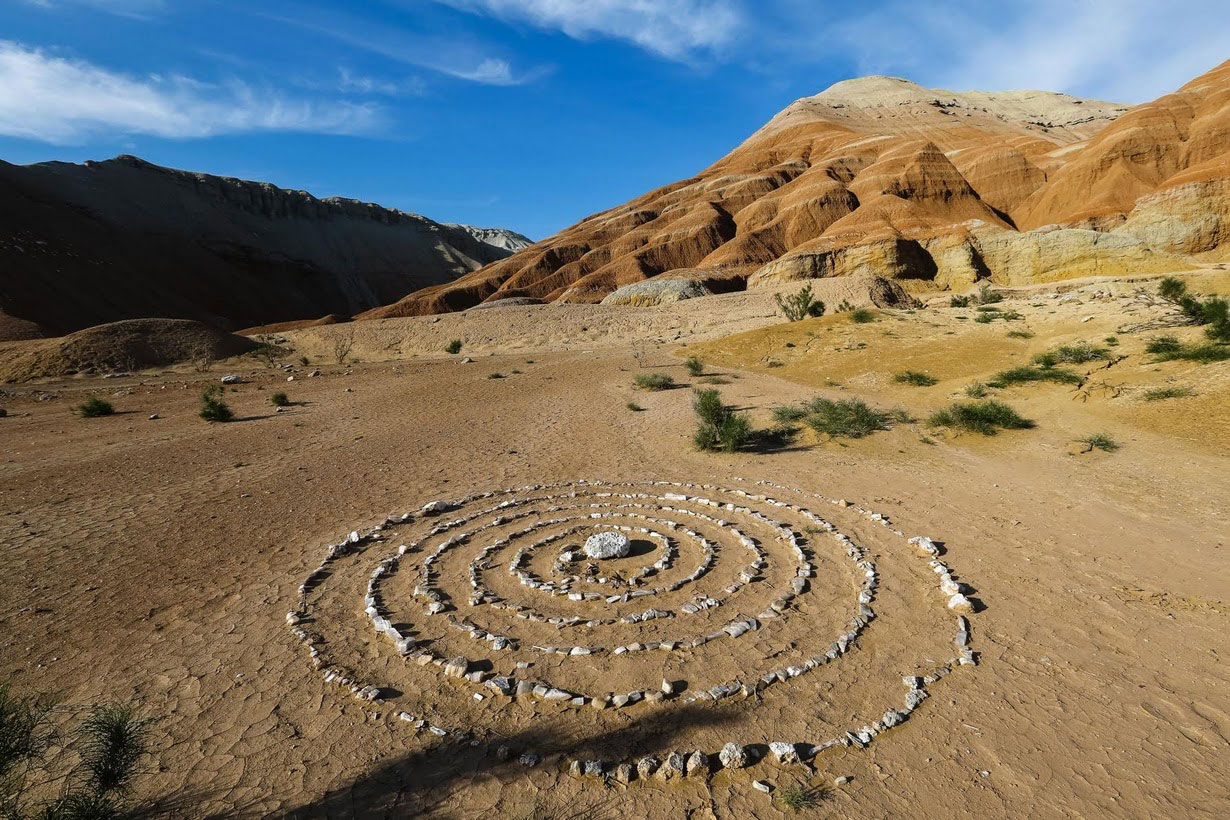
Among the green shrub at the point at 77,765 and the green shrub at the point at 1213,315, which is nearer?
the green shrub at the point at 77,765

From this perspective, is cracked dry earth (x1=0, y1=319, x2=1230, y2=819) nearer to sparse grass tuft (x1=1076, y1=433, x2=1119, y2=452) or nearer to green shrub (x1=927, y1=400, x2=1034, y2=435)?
sparse grass tuft (x1=1076, y1=433, x2=1119, y2=452)

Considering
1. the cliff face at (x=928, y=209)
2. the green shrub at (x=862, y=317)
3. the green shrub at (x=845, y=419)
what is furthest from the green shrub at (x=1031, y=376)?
the cliff face at (x=928, y=209)

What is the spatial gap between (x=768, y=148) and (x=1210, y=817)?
11499 cm

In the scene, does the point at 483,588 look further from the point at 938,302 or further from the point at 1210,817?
the point at 938,302

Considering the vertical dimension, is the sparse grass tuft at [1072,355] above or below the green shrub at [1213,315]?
below

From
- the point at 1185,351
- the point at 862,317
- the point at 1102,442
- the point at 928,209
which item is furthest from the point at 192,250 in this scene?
the point at 1185,351

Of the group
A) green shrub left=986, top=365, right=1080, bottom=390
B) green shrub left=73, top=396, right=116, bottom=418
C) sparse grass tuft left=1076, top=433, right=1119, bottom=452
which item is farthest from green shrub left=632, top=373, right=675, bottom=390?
green shrub left=73, top=396, right=116, bottom=418

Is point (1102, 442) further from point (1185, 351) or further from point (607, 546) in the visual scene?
point (607, 546)

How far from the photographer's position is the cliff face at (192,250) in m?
51.9

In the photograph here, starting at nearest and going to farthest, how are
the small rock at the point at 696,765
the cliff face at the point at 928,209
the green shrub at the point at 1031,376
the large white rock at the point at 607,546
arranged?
the small rock at the point at 696,765
the large white rock at the point at 607,546
the green shrub at the point at 1031,376
the cliff face at the point at 928,209

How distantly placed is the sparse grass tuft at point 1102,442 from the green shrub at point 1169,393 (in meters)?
2.51

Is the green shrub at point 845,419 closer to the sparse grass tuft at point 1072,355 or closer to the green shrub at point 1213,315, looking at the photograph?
the sparse grass tuft at point 1072,355

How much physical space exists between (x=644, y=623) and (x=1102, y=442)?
11.1 metres

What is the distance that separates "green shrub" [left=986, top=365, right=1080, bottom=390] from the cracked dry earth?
3.54 meters
